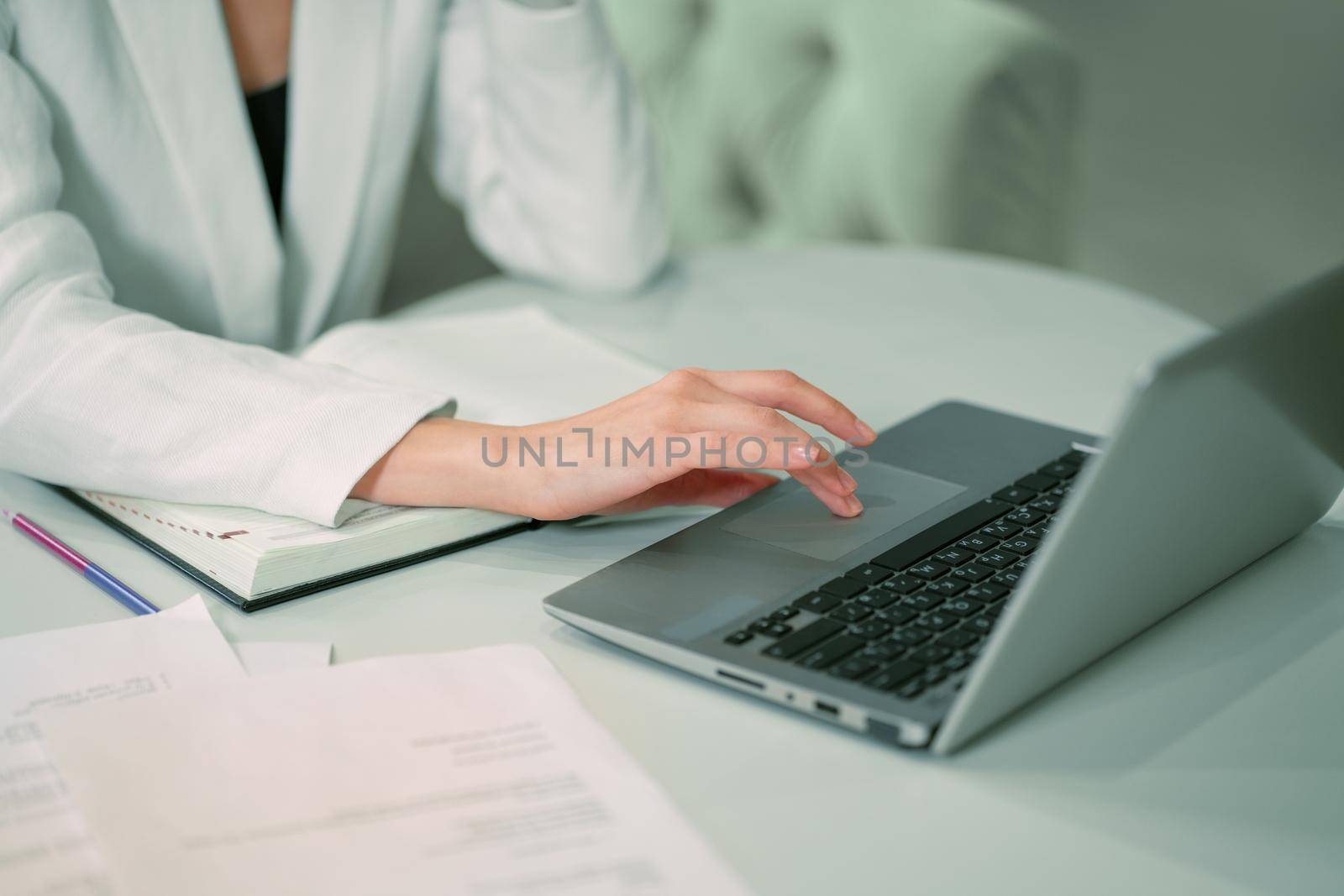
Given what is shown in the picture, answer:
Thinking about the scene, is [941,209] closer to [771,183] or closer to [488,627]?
[771,183]

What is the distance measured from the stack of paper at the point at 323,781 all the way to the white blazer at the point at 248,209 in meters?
0.13

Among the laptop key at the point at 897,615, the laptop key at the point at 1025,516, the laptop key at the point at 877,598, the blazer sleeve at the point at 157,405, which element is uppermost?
the blazer sleeve at the point at 157,405

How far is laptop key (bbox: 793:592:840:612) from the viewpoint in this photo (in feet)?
1.77

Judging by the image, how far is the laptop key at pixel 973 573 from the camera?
1.85ft

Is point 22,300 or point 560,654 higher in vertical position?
point 22,300

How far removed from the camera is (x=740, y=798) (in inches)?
17.9

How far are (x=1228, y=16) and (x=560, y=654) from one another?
1.63 metres

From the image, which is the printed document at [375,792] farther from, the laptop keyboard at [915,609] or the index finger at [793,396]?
the index finger at [793,396]

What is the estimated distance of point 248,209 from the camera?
37.8 inches

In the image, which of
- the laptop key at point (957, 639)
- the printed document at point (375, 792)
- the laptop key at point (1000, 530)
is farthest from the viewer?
the laptop key at point (1000, 530)

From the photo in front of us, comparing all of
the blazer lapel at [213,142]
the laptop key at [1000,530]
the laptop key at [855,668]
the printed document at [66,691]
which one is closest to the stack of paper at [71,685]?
the printed document at [66,691]

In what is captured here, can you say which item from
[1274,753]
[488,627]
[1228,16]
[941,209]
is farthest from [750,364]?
[1228,16]

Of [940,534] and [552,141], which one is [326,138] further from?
[940,534]

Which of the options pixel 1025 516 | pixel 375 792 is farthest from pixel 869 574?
pixel 375 792
